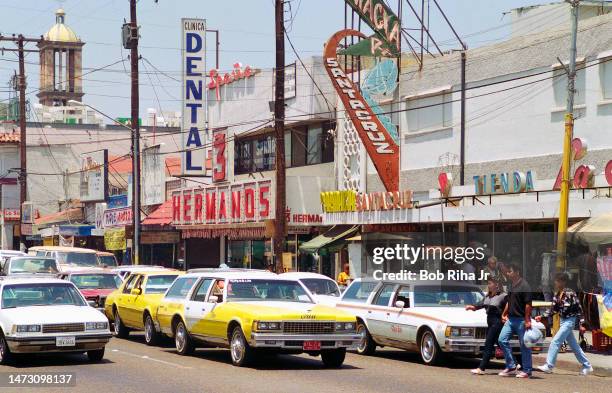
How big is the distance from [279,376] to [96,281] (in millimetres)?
12467

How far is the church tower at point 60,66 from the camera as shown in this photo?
115 metres

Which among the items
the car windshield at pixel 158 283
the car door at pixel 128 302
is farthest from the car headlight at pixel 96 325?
the car windshield at pixel 158 283

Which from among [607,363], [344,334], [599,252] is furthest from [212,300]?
[599,252]

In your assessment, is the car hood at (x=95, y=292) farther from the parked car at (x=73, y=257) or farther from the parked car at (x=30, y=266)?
the parked car at (x=73, y=257)

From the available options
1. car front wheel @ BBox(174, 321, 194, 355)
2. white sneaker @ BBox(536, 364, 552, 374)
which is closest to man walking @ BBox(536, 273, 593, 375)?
white sneaker @ BBox(536, 364, 552, 374)

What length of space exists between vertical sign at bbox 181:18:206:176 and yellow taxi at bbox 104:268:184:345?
2202 cm

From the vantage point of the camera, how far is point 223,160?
47656 millimetres

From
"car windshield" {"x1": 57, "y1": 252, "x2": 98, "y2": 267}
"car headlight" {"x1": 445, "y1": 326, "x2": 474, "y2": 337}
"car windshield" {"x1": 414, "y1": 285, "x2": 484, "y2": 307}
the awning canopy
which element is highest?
the awning canopy

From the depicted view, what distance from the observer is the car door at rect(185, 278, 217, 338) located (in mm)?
19484

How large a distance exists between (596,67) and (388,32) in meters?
9.57

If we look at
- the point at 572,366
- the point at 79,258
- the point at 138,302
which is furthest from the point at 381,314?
the point at 79,258

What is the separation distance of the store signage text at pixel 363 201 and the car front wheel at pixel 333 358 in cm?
1498

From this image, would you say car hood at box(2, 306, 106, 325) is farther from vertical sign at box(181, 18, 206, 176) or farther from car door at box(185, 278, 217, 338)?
vertical sign at box(181, 18, 206, 176)

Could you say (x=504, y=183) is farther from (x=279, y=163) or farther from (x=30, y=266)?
(x=30, y=266)
